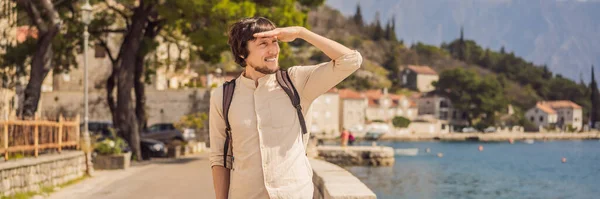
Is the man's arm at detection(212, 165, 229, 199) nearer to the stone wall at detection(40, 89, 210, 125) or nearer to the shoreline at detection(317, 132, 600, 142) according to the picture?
the stone wall at detection(40, 89, 210, 125)

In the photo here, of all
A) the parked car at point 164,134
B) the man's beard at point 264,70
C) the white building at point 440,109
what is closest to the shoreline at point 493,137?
the white building at point 440,109

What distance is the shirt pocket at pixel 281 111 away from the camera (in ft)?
12.6

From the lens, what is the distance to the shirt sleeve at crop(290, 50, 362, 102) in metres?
3.86

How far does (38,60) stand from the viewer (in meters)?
22.5

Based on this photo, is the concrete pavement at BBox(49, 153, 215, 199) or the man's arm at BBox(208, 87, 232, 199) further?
the concrete pavement at BBox(49, 153, 215, 199)

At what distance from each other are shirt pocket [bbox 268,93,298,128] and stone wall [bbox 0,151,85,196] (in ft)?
33.7

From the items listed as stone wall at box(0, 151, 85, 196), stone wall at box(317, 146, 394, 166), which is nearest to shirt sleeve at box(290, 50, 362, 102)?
stone wall at box(0, 151, 85, 196)

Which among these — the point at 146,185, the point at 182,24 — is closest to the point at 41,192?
the point at 146,185

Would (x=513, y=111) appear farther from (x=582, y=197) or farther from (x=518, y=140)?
(x=582, y=197)

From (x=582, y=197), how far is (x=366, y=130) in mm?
A: 108052

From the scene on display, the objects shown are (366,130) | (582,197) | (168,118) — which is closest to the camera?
(582,197)

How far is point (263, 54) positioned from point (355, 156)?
2092 inches

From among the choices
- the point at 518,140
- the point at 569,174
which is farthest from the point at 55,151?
the point at 518,140

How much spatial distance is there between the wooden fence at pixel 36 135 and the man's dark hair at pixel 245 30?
11.4m
